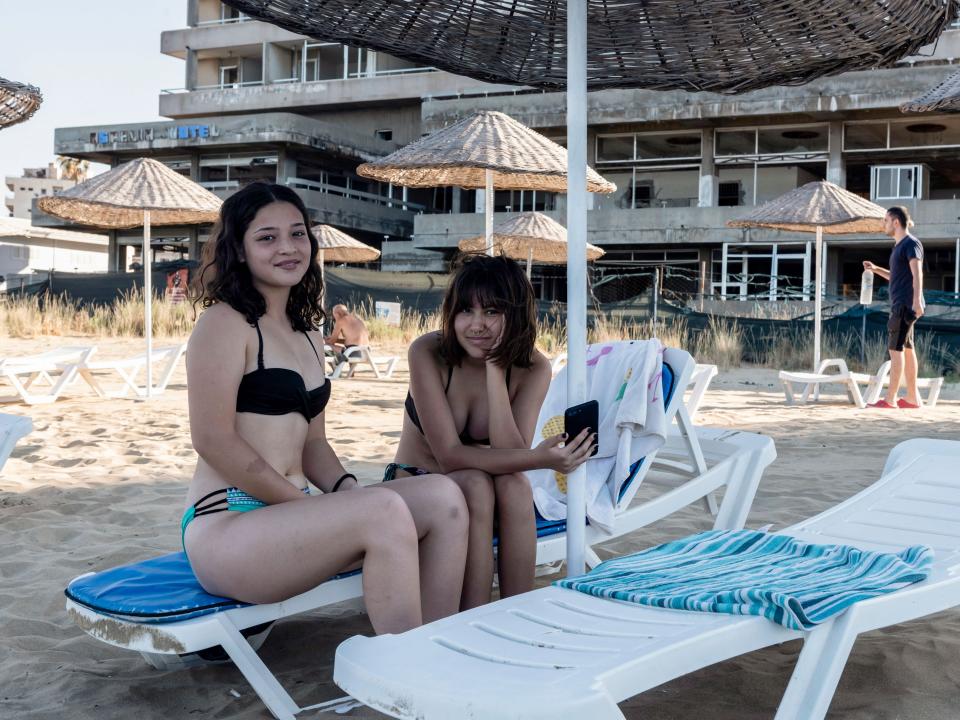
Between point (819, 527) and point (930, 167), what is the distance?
96.0 ft

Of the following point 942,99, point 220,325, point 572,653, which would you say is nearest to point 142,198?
point 942,99

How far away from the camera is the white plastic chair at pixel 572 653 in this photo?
Result: 1692 mm

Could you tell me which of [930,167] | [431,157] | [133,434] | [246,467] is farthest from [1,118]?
[930,167]

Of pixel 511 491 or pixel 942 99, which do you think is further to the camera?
pixel 942 99

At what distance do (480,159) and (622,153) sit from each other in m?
23.8

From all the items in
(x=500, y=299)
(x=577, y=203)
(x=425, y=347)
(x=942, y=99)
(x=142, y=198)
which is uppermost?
(x=942, y=99)

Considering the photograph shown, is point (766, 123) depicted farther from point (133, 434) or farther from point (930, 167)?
point (133, 434)

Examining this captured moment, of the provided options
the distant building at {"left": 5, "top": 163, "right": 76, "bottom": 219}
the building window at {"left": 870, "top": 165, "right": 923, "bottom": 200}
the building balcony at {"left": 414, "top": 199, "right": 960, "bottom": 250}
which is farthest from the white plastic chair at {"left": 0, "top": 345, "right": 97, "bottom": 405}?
the distant building at {"left": 5, "top": 163, "right": 76, "bottom": 219}

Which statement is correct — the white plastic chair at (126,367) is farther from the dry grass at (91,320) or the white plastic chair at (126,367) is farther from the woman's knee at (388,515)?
the woman's knee at (388,515)

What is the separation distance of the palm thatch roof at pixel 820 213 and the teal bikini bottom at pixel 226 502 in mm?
9352

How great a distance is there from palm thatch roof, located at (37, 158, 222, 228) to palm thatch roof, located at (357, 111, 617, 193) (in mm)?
1974

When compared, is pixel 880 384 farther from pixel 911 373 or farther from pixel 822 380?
pixel 822 380

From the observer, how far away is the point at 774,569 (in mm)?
2400

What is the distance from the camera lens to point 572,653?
189 centimetres
